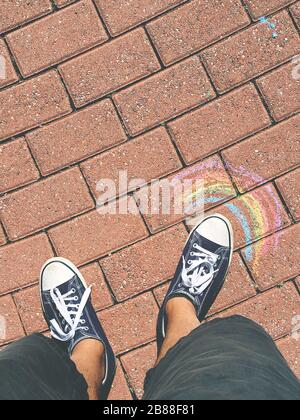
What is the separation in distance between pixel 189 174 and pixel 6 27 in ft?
3.68

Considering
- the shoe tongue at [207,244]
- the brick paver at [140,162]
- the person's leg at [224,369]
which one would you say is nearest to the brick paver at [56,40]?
the brick paver at [140,162]

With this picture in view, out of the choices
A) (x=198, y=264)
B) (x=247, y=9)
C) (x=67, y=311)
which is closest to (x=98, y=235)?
(x=67, y=311)

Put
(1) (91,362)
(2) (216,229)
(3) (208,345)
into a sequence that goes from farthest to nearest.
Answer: (2) (216,229)
(1) (91,362)
(3) (208,345)

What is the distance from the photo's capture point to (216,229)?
2463 mm

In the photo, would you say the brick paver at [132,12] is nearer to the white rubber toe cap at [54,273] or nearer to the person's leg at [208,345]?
the person's leg at [208,345]

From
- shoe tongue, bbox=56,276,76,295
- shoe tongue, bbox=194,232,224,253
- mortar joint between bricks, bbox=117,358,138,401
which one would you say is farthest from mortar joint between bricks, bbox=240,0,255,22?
mortar joint between bricks, bbox=117,358,138,401

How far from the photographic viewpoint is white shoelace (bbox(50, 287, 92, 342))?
244 centimetres

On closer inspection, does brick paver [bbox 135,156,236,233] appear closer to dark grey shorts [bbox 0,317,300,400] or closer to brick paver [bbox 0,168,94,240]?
brick paver [bbox 0,168,94,240]

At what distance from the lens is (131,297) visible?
2459mm

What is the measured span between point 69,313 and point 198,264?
65 cm

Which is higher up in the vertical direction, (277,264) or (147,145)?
(147,145)

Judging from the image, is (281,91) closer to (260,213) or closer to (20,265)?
(260,213)

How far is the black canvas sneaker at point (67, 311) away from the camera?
2428mm
